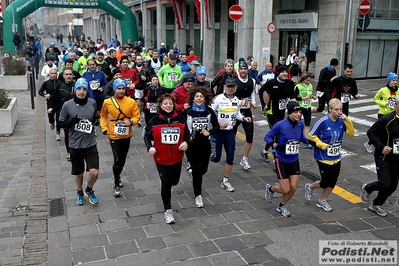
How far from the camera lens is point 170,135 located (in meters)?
5.63

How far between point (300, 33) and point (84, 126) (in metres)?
18.5

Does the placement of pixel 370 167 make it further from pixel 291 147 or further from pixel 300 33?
pixel 300 33

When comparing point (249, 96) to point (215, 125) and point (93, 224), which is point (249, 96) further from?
point (93, 224)

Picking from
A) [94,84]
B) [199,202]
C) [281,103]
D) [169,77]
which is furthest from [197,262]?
[169,77]

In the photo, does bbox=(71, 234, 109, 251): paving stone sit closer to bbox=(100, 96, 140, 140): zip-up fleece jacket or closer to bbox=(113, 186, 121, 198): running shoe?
bbox=(113, 186, 121, 198): running shoe

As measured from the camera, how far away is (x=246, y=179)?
7.71 meters

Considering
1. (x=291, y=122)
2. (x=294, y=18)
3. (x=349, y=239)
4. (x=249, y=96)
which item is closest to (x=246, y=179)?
(x=249, y=96)

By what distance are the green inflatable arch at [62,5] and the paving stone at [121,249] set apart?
29.6m

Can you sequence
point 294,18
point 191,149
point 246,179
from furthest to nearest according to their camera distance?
1. point 294,18
2. point 246,179
3. point 191,149

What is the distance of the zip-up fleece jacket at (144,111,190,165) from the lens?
5.63 meters

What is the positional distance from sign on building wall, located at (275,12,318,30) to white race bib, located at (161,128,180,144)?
16.8 m

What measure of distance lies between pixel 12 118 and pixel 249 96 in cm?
663

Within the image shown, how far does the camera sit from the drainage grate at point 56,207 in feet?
20.5

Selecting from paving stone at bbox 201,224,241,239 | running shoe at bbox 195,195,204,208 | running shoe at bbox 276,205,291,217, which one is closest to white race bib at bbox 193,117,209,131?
running shoe at bbox 195,195,204,208
